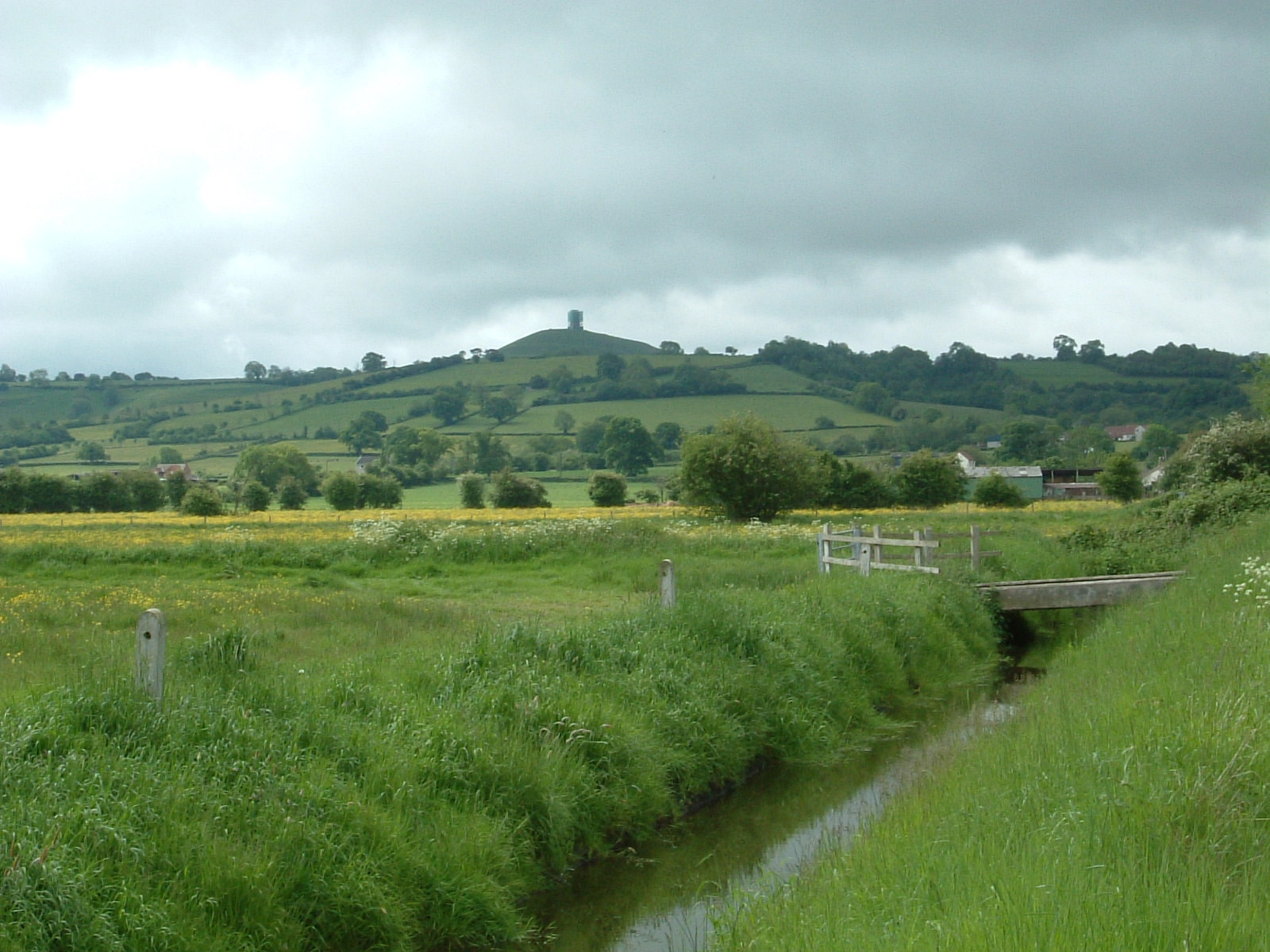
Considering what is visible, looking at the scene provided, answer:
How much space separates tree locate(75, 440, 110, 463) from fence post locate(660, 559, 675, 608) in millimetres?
101405

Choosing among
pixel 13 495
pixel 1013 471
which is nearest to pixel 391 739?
pixel 13 495

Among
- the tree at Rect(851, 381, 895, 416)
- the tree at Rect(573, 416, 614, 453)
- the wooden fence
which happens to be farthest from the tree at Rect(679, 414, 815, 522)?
the tree at Rect(851, 381, 895, 416)

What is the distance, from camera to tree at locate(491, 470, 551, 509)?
207 ft

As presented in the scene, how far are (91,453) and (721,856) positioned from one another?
108764mm

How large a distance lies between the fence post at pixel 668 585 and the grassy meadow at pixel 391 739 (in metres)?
0.25

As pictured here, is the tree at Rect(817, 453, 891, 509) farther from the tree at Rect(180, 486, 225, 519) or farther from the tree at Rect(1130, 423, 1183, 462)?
the tree at Rect(1130, 423, 1183, 462)

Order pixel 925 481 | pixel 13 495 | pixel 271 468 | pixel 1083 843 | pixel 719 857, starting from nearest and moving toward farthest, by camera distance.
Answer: pixel 1083 843
pixel 719 857
pixel 925 481
pixel 13 495
pixel 271 468

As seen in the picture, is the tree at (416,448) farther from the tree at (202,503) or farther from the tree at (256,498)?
the tree at (202,503)

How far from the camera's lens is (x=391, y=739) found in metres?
8.23

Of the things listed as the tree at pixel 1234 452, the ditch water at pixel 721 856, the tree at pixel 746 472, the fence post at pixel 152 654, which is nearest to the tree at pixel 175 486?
the tree at pixel 746 472

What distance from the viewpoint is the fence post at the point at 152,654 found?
7.39 m

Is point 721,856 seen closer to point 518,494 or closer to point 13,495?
point 518,494

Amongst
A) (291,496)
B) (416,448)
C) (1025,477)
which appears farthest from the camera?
(416,448)

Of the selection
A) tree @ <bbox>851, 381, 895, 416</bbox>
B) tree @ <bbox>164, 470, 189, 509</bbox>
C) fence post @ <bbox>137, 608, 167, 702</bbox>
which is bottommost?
fence post @ <bbox>137, 608, 167, 702</bbox>
